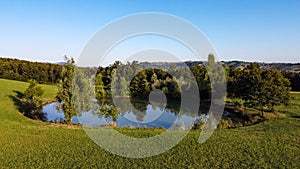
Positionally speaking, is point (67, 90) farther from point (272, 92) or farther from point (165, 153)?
point (272, 92)

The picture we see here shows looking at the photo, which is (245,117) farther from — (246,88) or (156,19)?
(156,19)

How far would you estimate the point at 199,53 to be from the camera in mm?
17375

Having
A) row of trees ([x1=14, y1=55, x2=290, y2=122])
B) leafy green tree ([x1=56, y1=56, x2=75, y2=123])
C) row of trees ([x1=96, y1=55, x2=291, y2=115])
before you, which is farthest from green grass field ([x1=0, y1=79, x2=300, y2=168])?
row of trees ([x1=96, y1=55, x2=291, y2=115])

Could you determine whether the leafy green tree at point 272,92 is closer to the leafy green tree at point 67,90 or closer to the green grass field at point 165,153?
the green grass field at point 165,153

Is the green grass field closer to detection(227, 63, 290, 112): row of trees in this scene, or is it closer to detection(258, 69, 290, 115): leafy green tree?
detection(258, 69, 290, 115): leafy green tree

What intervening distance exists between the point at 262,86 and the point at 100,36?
2448 centimetres

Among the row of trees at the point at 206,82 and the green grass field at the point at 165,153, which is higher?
the row of trees at the point at 206,82

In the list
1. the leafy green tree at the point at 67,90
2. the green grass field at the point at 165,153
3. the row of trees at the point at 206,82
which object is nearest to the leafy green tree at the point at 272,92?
the row of trees at the point at 206,82

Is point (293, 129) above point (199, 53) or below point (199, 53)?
below

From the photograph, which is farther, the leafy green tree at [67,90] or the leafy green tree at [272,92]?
the leafy green tree at [272,92]

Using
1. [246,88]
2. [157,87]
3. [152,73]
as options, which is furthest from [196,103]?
[246,88]

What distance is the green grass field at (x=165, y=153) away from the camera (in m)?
15.0

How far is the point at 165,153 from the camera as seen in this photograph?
17.1 m

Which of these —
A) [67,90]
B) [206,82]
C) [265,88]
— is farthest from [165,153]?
[206,82]
